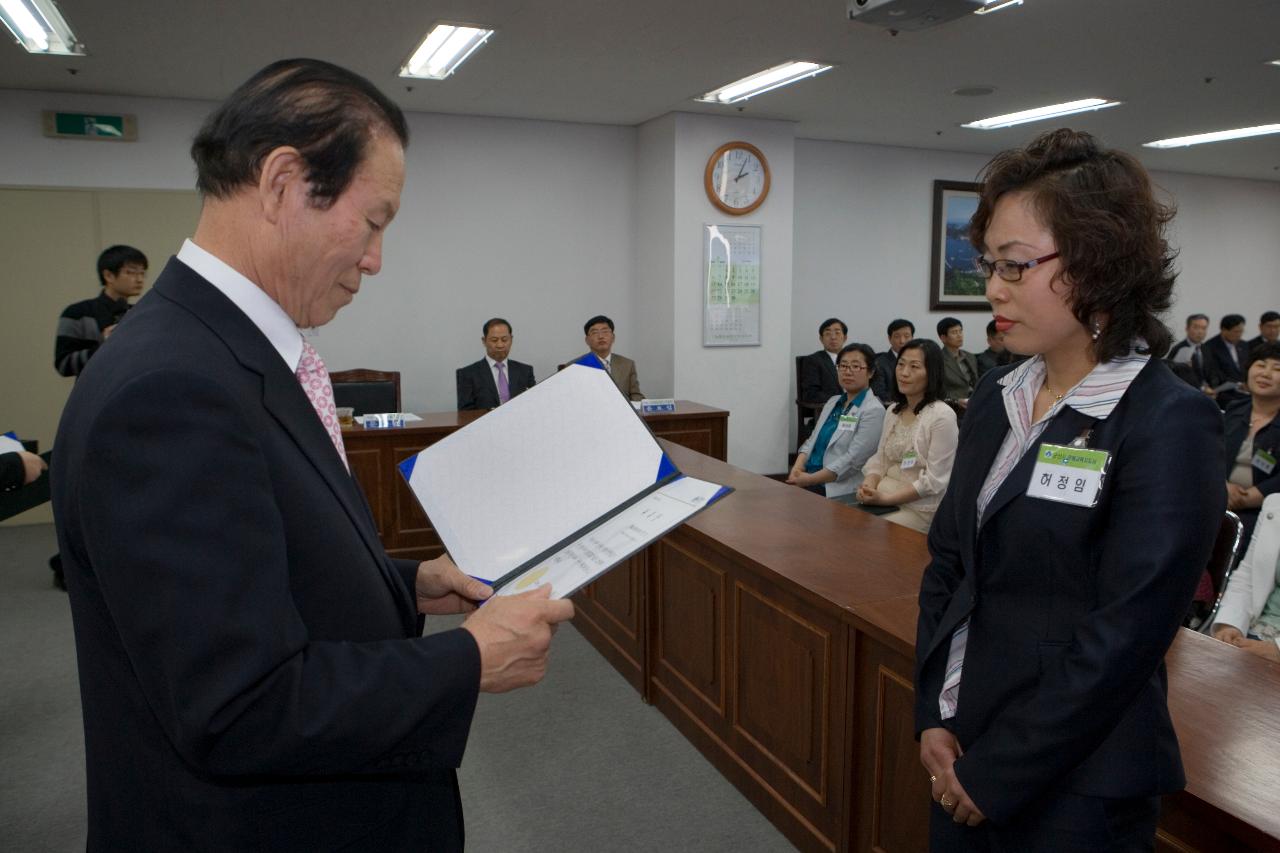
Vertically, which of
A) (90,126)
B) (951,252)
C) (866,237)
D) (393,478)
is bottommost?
(393,478)

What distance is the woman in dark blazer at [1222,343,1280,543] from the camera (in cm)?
356

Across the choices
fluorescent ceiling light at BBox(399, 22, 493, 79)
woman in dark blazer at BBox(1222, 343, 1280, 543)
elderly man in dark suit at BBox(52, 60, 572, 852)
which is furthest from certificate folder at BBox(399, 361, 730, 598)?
fluorescent ceiling light at BBox(399, 22, 493, 79)

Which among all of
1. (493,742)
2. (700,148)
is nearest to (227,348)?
(493,742)

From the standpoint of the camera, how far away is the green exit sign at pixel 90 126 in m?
5.85

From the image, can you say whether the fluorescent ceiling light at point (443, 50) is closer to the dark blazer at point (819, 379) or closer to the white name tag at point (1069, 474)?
the dark blazer at point (819, 379)

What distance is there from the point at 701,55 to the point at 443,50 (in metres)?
1.59

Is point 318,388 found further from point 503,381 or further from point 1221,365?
point 1221,365

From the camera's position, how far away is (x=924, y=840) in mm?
1848

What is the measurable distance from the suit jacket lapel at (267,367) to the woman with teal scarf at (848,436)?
11.5ft

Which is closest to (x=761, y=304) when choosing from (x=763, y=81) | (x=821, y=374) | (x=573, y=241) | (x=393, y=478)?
(x=821, y=374)

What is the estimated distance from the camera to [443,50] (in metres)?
5.14

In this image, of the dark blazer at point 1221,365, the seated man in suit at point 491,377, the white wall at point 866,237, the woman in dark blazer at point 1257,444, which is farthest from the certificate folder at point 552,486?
the dark blazer at point 1221,365

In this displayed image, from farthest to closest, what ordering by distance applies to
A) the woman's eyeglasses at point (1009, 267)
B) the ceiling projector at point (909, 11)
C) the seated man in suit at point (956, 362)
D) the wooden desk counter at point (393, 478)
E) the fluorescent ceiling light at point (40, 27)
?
the seated man in suit at point (956, 362) < the wooden desk counter at point (393, 478) < the fluorescent ceiling light at point (40, 27) < the ceiling projector at point (909, 11) < the woman's eyeglasses at point (1009, 267)

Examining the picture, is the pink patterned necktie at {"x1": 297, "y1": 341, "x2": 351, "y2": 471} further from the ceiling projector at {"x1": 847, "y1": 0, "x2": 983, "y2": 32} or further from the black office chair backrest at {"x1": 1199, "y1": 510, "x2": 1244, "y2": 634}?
the ceiling projector at {"x1": 847, "y1": 0, "x2": 983, "y2": 32}
